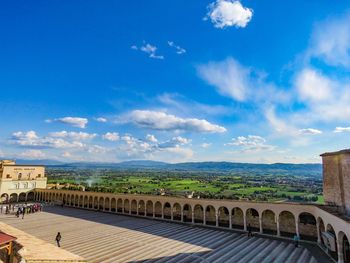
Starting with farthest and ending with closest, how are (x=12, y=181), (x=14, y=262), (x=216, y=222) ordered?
(x=12, y=181)
(x=216, y=222)
(x=14, y=262)

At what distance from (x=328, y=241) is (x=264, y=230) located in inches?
276

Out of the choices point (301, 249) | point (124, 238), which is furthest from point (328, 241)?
point (124, 238)

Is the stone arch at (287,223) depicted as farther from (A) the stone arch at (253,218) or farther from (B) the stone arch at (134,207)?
(B) the stone arch at (134,207)

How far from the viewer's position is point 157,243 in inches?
739

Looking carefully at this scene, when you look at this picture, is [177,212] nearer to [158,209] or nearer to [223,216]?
[158,209]

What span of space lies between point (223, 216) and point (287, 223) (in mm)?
5979

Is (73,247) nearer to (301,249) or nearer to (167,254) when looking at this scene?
(167,254)

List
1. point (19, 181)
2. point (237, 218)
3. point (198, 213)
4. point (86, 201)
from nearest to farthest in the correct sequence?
point (237, 218), point (198, 213), point (86, 201), point (19, 181)

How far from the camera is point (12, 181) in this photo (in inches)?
1654

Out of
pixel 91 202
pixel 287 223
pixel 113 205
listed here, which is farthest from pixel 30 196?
pixel 287 223

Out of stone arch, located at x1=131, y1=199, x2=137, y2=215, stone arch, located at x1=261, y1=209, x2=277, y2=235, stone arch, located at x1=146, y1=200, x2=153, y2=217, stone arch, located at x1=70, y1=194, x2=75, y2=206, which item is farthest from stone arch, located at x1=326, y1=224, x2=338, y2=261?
stone arch, located at x1=70, y1=194, x2=75, y2=206

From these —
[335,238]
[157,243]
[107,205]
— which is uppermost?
[335,238]

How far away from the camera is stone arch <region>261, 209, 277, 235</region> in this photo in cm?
2252

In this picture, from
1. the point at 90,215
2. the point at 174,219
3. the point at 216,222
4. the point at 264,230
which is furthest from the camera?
the point at 90,215
